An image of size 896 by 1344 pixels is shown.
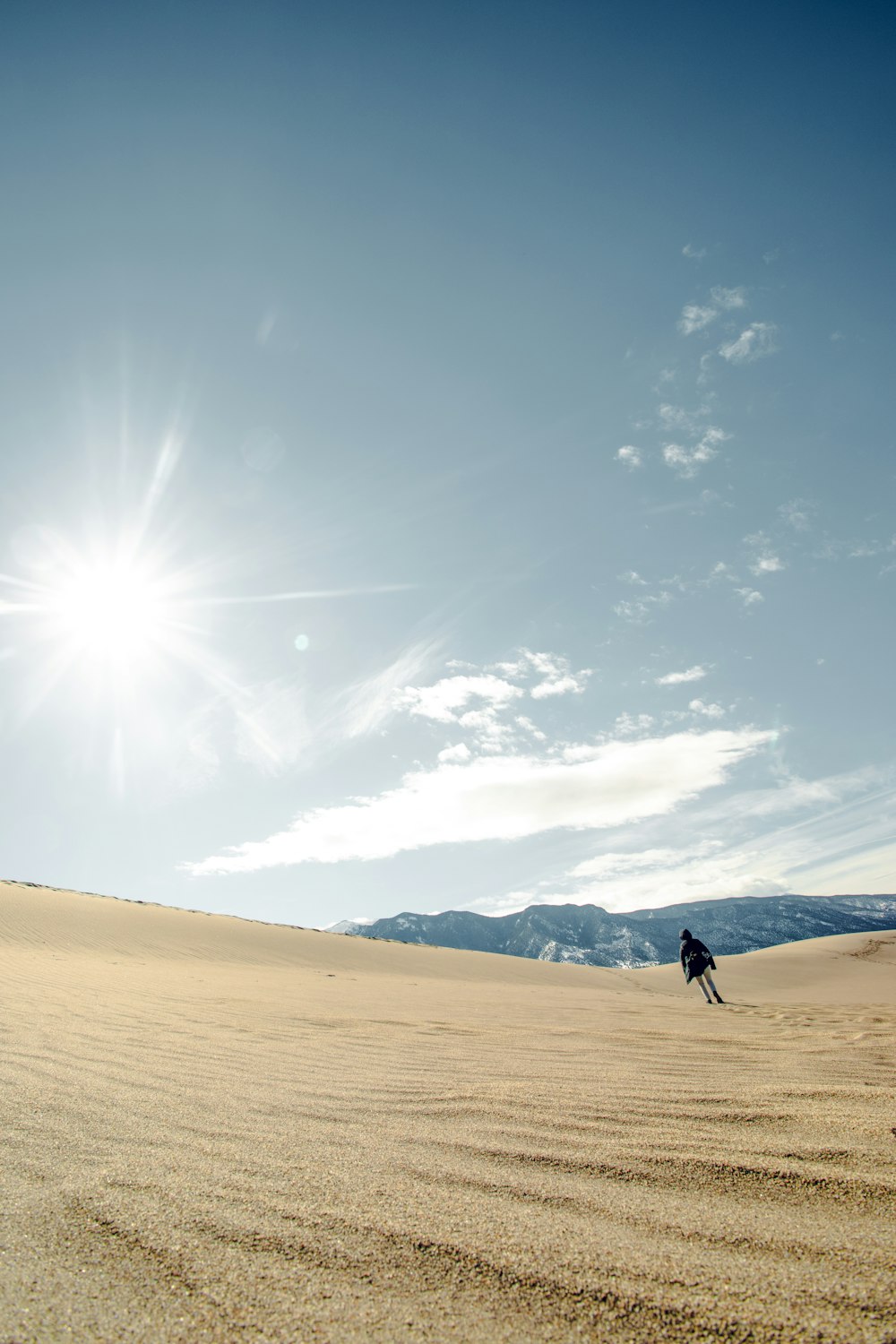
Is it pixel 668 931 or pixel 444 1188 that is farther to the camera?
pixel 668 931

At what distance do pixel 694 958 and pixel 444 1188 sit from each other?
10155mm

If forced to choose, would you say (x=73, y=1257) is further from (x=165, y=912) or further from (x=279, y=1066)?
(x=165, y=912)

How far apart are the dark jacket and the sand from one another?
221 inches

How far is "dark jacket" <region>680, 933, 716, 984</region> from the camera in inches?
420

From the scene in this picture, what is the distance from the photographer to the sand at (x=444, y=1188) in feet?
4.89

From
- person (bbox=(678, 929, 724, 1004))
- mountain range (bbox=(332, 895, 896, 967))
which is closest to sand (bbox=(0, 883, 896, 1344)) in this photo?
person (bbox=(678, 929, 724, 1004))

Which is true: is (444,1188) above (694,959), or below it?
above

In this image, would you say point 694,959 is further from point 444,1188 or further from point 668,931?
point 668,931

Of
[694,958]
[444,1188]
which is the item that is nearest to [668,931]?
[694,958]

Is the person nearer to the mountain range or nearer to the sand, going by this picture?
the sand

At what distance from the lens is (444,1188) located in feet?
7.08

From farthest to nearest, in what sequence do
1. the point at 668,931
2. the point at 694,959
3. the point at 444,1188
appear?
the point at 668,931, the point at 694,959, the point at 444,1188

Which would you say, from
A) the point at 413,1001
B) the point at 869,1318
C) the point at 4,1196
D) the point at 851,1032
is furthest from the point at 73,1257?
the point at 413,1001

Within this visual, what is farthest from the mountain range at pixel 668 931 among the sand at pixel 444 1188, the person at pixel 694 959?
the sand at pixel 444 1188
